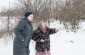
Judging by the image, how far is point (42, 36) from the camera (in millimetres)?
6402

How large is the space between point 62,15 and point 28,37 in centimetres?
1011

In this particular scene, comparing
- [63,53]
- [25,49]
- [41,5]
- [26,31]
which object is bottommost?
[63,53]

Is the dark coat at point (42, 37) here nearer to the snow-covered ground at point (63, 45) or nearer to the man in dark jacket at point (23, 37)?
the man in dark jacket at point (23, 37)

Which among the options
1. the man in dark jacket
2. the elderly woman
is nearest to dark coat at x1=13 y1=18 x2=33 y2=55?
the man in dark jacket

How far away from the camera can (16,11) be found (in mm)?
13633

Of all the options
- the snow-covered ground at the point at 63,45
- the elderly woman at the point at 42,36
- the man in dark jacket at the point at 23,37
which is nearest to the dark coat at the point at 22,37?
the man in dark jacket at the point at 23,37

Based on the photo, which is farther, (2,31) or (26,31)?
(2,31)

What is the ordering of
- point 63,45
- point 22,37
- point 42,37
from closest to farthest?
point 22,37 < point 42,37 < point 63,45

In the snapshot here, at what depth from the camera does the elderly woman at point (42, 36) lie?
6.35 m

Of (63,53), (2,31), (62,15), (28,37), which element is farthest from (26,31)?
(62,15)

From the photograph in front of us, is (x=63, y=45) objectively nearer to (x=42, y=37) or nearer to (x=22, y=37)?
(x=42, y=37)

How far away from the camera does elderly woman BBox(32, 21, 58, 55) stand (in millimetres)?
6352

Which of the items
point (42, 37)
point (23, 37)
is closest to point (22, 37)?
point (23, 37)

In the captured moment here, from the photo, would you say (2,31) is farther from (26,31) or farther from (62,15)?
(26,31)
